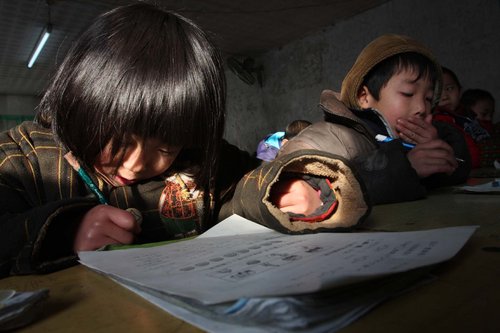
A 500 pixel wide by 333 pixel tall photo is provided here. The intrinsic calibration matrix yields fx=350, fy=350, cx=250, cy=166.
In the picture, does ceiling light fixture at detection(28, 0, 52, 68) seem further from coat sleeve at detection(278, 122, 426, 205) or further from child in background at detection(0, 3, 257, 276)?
coat sleeve at detection(278, 122, 426, 205)

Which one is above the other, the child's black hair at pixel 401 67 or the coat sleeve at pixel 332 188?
the child's black hair at pixel 401 67

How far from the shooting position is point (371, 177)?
2.52 feet

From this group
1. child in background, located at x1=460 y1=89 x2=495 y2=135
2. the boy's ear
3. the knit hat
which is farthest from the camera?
child in background, located at x1=460 y1=89 x2=495 y2=135

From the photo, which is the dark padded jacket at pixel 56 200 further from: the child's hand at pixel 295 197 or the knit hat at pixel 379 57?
the knit hat at pixel 379 57

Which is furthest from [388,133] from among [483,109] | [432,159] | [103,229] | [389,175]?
[483,109]

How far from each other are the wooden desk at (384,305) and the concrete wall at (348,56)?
3041 mm

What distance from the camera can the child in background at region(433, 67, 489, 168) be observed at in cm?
156

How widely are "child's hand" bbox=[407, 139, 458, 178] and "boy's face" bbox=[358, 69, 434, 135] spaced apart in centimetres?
20

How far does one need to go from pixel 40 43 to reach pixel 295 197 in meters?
4.21

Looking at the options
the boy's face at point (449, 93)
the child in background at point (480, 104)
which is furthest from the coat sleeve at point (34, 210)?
the child in background at point (480, 104)

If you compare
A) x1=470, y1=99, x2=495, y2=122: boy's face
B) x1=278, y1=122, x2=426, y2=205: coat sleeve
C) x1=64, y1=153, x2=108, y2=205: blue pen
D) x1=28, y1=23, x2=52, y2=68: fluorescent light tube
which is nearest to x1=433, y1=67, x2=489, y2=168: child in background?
x1=470, y1=99, x2=495, y2=122: boy's face

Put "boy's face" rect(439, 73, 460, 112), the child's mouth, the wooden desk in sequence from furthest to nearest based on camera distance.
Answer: "boy's face" rect(439, 73, 460, 112)
the child's mouth
the wooden desk

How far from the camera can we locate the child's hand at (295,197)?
52 centimetres

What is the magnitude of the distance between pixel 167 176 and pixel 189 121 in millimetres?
190
